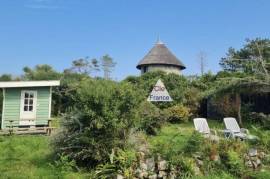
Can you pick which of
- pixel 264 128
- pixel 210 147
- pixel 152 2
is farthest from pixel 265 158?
pixel 152 2

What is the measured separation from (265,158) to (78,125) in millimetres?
5668

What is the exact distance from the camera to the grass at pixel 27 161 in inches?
340

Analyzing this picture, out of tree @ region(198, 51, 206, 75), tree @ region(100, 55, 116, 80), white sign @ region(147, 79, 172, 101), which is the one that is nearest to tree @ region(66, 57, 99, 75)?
tree @ region(100, 55, 116, 80)

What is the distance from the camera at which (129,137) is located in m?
9.51

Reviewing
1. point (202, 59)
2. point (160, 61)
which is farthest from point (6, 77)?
point (202, 59)

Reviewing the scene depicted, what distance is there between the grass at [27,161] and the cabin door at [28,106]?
562cm

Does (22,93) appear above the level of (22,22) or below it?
below

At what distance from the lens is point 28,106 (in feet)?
64.5

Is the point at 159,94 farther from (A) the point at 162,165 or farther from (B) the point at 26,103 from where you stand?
(B) the point at 26,103

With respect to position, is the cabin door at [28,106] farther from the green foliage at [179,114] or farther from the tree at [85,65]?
the tree at [85,65]

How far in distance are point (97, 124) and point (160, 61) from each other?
81.6ft

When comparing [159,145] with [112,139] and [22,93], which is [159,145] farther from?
[22,93]

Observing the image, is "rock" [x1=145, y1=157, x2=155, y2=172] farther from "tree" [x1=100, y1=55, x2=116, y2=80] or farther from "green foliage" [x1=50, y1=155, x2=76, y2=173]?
"tree" [x1=100, y1=55, x2=116, y2=80]

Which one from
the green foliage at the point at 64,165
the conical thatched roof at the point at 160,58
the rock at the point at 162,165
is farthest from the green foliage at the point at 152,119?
the conical thatched roof at the point at 160,58
